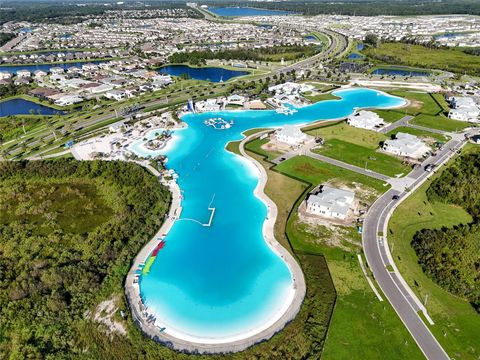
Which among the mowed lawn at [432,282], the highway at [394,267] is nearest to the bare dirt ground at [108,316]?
the highway at [394,267]

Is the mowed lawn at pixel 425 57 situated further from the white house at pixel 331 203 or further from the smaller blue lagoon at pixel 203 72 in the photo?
the white house at pixel 331 203

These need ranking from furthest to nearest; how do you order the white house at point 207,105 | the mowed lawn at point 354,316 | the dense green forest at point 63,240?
the white house at point 207,105
the dense green forest at point 63,240
the mowed lawn at point 354,316

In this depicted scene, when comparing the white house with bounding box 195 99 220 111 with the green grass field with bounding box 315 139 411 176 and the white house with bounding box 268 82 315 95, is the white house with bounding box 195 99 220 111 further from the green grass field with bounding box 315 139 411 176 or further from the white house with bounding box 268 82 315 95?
the green grass field with bounding box 315 139 411 176

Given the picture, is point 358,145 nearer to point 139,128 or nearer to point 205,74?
point 139,128

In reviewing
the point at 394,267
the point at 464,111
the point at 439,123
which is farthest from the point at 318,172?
the point at 464,111

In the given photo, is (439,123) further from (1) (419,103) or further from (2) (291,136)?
(2) (291,136)

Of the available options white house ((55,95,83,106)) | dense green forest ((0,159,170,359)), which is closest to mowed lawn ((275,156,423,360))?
dense green forest ((0,159,170,359))
